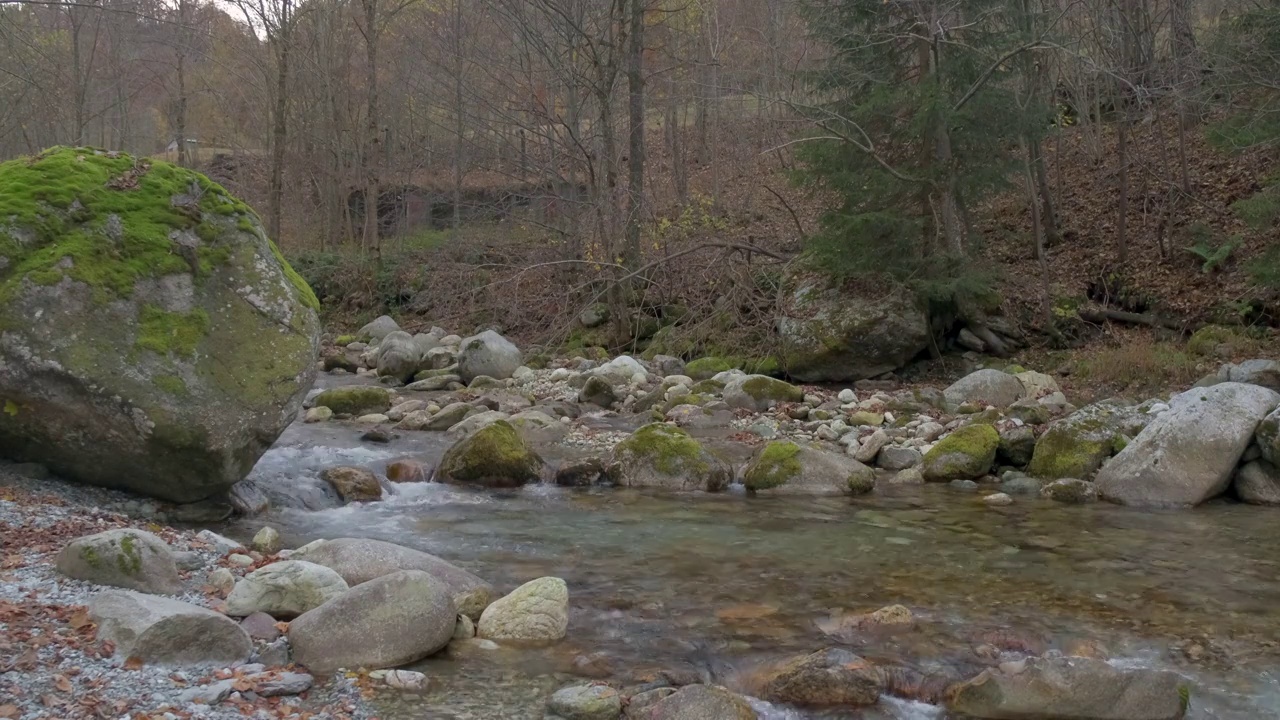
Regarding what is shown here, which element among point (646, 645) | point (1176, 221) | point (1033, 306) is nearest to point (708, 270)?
point (1033, 306)

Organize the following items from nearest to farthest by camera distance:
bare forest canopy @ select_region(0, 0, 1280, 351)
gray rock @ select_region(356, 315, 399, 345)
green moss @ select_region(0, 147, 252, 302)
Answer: green moss @ select_region(0, 147, 252, 302) → bare forest canopy @ select_region(0, 0, 1280, 351) → gray rock @ select_region(356, 315, 399, 345)

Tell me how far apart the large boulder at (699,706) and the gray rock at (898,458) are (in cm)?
614

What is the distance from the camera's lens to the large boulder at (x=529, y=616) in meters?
5.80

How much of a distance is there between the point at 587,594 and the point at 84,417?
3.78 meters

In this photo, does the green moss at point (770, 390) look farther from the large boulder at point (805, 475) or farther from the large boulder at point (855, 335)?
the large boulder at point (805, 475)

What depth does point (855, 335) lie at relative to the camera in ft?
50.5

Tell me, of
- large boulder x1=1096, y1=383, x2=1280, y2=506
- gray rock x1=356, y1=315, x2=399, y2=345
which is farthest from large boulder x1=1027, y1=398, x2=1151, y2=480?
gray rock x1=356, y1=315, x2=399, y2=345

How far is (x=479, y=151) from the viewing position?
25672 millimetres

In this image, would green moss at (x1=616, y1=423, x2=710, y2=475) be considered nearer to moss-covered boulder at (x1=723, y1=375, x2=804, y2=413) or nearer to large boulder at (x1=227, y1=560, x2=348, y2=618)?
moss-covered boulder at (x1=723, y1=375, x2=804, y2=413)

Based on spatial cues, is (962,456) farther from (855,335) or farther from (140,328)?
(140,328)

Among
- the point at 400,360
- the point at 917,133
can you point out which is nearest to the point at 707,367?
the point at 917,133

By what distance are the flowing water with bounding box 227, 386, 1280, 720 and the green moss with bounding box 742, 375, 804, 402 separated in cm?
392

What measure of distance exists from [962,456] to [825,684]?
567 centimetres

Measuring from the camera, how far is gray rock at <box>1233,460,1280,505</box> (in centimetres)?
907
